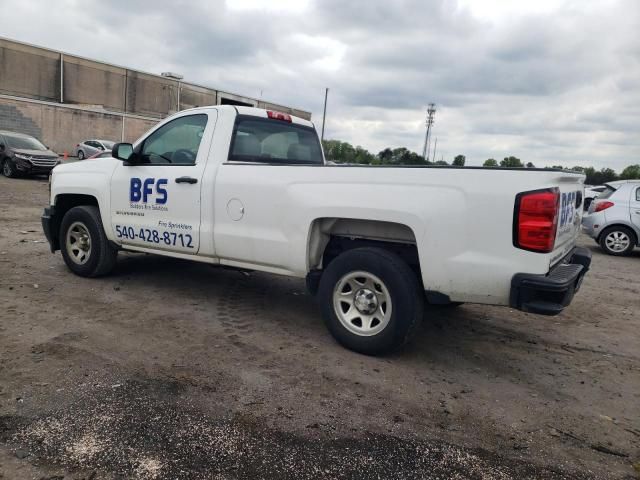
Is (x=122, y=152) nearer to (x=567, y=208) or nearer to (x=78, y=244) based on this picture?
(x=78, y=244)

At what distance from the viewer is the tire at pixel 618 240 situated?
1024 centimetres

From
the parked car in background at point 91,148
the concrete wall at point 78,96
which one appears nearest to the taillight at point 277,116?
the parked car in background at point 91,148

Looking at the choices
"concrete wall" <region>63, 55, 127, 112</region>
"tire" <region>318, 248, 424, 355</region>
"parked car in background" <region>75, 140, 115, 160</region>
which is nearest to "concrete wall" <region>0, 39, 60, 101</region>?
"concrete wall" <region>63, 55, 127, 112</region>

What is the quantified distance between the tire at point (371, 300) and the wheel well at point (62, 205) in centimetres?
346

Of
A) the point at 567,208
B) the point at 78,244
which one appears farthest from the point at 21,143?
the point at 567,208

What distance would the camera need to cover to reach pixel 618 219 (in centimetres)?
1030

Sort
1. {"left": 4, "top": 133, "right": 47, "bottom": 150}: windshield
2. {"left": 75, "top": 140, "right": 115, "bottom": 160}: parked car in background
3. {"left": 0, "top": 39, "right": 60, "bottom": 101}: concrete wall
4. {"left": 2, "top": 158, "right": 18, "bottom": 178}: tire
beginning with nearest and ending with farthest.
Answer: {"left": 2, "top": 158, "right": 18, "bottom": 178}: tire
{"left": 4, "top": 133, "right": 47, "bottom": 150}: windshield
{"left": 75, "top": 140, "right": 115, "bottom": 160}: parked car in background
{"left": 0, "top": 39, "right": 60, "bottom": 101}: concrete wall

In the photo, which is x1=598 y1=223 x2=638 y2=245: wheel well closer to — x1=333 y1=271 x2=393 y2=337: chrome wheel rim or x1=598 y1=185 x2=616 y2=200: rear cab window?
x1=598 y1=185 x2=616 y2=200: rear cab window

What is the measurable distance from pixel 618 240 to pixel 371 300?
8.80 metres

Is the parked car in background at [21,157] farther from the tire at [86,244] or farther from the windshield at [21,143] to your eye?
the tire at [86,244]

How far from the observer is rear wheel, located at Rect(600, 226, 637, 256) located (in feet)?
33.6

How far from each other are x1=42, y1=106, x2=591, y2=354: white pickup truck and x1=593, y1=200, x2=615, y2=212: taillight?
23.6 feet

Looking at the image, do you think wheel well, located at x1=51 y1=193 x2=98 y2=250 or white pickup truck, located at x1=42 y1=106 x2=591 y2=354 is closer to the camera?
white pickup truck, located at x1=42 y1=106 x2=591 y2=354

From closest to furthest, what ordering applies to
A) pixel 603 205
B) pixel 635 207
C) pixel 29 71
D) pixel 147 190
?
pixel 147 190
pixel 635 207
pixel 603 205
pixel 29 71
